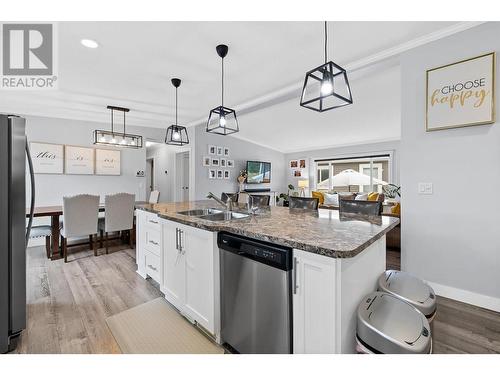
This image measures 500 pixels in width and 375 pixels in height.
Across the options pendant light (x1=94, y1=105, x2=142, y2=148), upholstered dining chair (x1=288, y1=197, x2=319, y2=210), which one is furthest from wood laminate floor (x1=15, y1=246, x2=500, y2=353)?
pendant light (x1=94, y1=105, x2=142, y2=148)

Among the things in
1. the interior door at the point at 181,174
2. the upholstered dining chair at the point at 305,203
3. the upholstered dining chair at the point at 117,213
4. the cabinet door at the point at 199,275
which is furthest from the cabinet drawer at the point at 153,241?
the interior door at the point at 181,174

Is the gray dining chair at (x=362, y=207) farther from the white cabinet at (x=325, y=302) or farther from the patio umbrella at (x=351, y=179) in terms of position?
the patio umbrella at (x=351, y=179)

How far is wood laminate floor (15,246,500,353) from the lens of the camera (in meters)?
1.63

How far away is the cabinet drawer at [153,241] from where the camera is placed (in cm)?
241

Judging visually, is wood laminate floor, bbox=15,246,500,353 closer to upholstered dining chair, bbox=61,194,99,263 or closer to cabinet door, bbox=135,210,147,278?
cabinet door, bbox=135,210,147,278

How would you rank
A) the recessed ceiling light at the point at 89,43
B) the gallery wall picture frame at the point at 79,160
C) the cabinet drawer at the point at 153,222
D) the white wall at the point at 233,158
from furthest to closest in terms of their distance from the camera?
the white wall at the point at 233,158 → the gallery wall picture frame at the point at 79,160 → the cabinet drawer at the point at 153,222 → the recessed ceiling light at the point at 89,43

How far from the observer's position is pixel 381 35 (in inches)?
89.3

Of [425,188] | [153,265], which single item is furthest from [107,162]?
[425,188]

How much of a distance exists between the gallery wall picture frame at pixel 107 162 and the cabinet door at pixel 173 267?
11.5ft

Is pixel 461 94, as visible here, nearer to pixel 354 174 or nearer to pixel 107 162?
pixel 354 174

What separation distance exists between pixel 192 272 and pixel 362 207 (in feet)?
5.50
